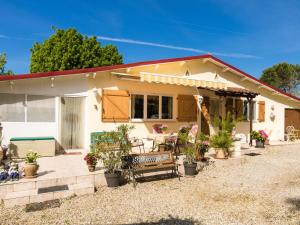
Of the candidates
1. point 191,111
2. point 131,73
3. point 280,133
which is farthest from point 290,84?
point 131,73

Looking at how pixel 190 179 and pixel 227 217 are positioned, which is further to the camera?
pixel 190 179

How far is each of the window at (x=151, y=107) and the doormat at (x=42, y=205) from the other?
7567 mm

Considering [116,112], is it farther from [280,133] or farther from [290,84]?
[290,84]

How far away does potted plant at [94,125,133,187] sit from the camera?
7.96 m

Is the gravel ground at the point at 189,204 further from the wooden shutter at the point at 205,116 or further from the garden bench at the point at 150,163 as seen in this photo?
the wooden shutter at the point at 205,116

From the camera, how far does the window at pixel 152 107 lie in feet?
47.4

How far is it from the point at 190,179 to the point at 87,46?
28877 millimetres

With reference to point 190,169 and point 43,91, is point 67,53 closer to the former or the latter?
point 43,91

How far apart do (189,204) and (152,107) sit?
8362mm

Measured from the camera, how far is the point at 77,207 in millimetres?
6387

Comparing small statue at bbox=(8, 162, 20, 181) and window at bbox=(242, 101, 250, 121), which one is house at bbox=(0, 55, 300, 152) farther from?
small statue at bbox=(8, 162, 20, 181)

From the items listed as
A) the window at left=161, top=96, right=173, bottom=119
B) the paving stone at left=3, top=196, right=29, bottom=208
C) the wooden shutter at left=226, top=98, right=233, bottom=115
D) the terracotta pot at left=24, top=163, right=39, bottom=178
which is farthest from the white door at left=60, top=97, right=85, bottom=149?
the wooden shutter at left=226, top=98, right=233, bottom=115

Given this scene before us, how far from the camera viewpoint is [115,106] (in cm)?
1310

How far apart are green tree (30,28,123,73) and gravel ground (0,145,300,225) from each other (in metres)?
27.1
